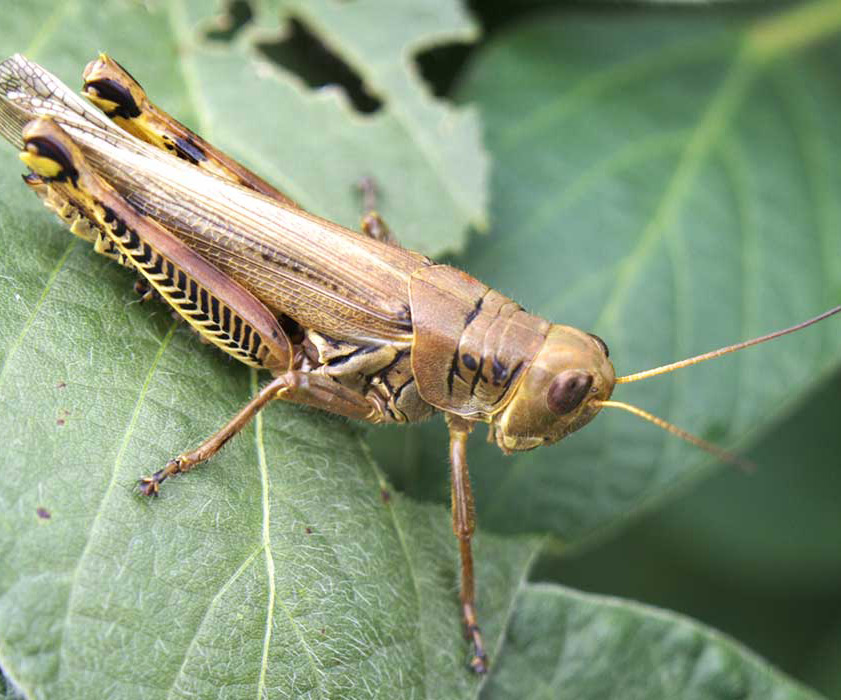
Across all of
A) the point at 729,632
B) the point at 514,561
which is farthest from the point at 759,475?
the point at 514,561

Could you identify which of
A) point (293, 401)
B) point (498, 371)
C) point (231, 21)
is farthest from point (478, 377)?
point (231, 21)

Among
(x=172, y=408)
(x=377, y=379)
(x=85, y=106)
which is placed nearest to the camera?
(x=172, y=408)

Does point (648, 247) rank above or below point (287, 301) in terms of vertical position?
above

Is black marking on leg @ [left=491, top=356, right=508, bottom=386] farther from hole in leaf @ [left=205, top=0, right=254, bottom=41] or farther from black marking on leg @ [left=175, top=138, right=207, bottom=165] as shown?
hole in leaf @ [left=205, top=0, right=254, bottom=41]

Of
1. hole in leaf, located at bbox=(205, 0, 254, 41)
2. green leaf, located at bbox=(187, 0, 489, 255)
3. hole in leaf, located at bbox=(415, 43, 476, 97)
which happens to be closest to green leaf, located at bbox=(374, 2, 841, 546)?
hole in leaf, located at bbox=(415, 43, 476, 97)

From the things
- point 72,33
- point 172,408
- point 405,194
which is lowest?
point 172,408

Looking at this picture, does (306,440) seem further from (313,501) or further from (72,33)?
(72,33)

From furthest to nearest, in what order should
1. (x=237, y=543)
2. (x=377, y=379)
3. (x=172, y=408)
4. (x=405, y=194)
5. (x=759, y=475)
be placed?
(x=759, y=475) < (x=405, y=194) < (x=377, y=379) < (x=172, y=408) < (x=237, y=543)
